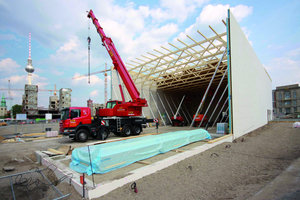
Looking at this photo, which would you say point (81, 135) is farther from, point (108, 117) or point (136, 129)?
point (136, 129)

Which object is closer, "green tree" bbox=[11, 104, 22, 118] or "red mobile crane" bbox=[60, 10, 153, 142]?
"red mobile crane" bbox=[60, 10, 153, 142]

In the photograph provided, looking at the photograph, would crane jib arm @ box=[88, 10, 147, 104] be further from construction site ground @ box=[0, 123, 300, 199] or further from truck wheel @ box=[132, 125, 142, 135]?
construction site ground @ box=[0, 123, 300, 199]

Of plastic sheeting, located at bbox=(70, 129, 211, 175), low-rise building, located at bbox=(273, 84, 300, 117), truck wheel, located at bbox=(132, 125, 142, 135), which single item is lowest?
truck wheel, located at bbox=(132, 125, 142, 135)

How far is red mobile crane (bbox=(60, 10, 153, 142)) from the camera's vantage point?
1001cm

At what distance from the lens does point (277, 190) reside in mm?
3465

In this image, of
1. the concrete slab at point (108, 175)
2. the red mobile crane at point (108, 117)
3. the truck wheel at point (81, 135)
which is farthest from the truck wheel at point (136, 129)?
the concrete slab at point (108, 175)

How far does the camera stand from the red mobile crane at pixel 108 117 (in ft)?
32.8

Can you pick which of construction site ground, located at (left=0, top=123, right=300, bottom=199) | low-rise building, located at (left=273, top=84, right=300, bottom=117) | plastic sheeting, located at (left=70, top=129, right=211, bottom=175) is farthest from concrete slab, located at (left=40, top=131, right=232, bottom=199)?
low-rise building, located at (left=273, top=84, right=300, bottom=117)

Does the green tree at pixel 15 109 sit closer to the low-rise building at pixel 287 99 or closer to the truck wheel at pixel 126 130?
the truck wheel at pixel 126 130

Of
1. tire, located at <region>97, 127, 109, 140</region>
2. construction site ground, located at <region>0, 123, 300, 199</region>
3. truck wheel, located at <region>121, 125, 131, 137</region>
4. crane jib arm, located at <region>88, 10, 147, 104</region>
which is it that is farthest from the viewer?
crane jib arm, located at <region>88, 10, 147, 104</region>

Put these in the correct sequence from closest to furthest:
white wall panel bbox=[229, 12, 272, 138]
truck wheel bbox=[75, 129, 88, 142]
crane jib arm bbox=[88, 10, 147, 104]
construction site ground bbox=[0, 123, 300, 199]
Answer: construction site ground bbox=[0, 123, 300, 199]
truck wheel bbox=[75, 129, 88, 142]
white wall panel bbox=[229, 12, 272, 138]
crane jib arm bbox=[88, 10, 147, 104]

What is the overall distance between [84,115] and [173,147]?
638 centimetres

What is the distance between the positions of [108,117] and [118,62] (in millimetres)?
4270

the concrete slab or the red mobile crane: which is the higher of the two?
the red mobile crane
